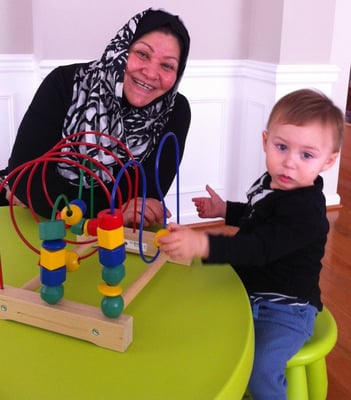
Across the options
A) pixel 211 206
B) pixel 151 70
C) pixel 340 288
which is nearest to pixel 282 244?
pixel 211 206

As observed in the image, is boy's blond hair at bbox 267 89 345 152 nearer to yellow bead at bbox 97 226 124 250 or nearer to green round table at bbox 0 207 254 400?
green round table at bbox 0 207 254 400

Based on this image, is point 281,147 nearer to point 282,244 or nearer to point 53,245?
point 282,244

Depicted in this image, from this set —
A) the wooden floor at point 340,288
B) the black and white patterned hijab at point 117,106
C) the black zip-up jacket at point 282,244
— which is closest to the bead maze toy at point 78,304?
the black zip-up jacket at point 282,244

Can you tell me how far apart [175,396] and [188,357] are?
0.08 meters

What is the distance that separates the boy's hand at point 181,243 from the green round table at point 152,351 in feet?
0.26

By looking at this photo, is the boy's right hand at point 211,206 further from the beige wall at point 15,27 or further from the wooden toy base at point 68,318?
the beige wall at point 15,27

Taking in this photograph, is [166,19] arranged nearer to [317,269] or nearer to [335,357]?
[317,269]

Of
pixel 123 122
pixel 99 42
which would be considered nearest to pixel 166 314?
pixel 123 122

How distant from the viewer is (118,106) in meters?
1.41

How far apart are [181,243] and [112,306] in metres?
0.19

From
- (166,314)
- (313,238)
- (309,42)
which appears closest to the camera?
(166,314)

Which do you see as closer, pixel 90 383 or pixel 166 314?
pixel 90 383

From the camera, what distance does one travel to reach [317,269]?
1056 mm

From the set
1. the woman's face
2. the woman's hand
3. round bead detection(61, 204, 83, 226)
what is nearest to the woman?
the woman's face
